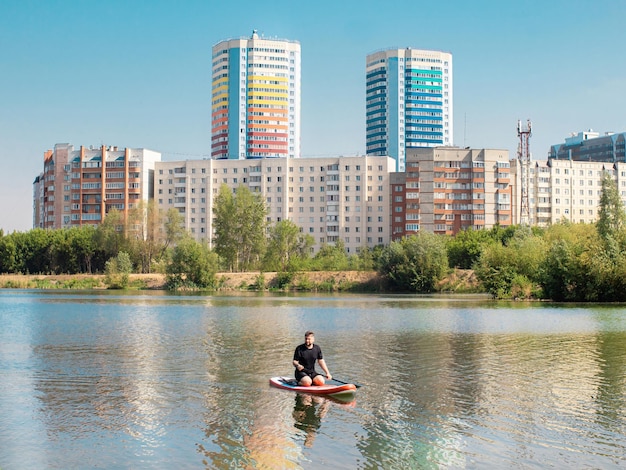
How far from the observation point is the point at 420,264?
366 feet

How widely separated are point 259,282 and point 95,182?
3161 inches

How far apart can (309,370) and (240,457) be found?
8.40 meters

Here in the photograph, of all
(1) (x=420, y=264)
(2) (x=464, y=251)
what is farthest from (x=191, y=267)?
(2) (x=464, y=251)

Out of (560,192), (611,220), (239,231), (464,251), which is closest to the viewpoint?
(611,220)

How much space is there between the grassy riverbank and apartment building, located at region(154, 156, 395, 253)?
5797 cm

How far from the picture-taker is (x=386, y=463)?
50.9ft

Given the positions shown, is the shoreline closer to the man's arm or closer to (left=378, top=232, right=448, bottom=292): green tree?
(left=378, top=232, right=448, bottom=292): green tree

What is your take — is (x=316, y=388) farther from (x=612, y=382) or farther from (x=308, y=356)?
(x=612, y=382)

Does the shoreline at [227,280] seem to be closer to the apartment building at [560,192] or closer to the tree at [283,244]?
the tree at [283,244]

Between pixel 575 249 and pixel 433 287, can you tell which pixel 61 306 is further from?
pixel 433 287

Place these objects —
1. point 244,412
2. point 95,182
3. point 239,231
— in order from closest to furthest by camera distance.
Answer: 1. point 244,412
2. point 239,231
3. point 95,182

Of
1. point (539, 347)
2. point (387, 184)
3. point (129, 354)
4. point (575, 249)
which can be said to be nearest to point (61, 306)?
point (129, 354)

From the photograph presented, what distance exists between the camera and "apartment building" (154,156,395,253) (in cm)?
18350

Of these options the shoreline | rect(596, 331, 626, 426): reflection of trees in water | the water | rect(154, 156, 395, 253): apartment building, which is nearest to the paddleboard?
the water
